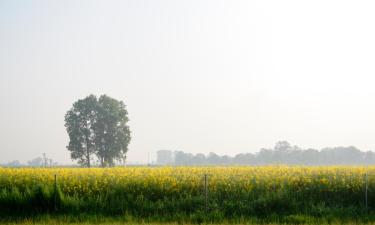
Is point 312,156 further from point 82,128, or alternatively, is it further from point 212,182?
point 212,182

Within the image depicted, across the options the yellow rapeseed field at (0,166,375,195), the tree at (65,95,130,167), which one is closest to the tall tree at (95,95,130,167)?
the tree at (65,95,130,167)

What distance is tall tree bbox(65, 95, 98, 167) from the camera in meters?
82.4

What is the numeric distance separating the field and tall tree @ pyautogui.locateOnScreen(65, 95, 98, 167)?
181 ft

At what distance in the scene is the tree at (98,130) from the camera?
82.8 metres

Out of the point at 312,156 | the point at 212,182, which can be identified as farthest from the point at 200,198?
the point at 312,156

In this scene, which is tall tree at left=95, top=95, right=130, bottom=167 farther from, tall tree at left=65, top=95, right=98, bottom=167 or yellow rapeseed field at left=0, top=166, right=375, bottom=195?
yellow rapeseed field at left=0, top=166, right=375, bottom=195

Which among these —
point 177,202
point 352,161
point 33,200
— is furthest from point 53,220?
point 352,161

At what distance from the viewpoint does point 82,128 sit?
84062mm

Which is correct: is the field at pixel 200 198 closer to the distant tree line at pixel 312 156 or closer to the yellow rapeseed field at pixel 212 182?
the yellow rapeseed field at pixel 212 182

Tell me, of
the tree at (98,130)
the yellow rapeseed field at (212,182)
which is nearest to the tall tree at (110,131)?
the tree at (98,130)

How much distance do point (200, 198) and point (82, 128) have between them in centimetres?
6333

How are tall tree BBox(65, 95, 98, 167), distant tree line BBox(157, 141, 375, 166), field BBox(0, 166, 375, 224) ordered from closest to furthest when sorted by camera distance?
field BBox(0, 166, 375, 224), tall tree BBox(65, 95, 98, 167), distant tree line BBox(157, 141, 375, 166)

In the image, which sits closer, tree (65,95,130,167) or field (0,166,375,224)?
field (0,166,375,224)

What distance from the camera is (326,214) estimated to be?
21.6 meters
